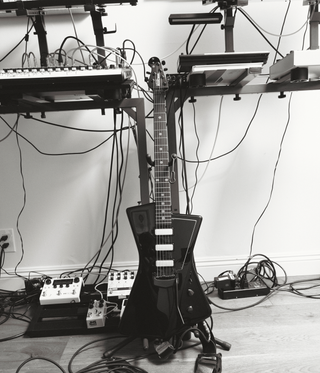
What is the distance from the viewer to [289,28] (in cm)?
168

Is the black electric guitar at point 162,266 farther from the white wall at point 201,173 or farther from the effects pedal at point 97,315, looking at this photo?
the white wall at point 201,173

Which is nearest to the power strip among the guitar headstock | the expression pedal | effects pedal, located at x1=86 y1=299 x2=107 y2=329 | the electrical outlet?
effects pedal, located at x1=86 y1=299 x2=107 y2=329

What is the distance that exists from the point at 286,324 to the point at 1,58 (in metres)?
1.75

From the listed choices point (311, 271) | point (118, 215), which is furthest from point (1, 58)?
point (311, 271)

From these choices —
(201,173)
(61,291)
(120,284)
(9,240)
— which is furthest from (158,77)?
(9,240)

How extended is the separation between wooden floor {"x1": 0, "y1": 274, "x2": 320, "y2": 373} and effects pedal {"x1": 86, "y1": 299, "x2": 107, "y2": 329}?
50mm

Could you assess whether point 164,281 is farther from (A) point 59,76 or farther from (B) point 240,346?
(A) point 59,76

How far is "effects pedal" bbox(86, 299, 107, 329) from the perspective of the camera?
4.49 ft

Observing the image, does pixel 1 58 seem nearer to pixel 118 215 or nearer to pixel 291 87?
pixel 118 215

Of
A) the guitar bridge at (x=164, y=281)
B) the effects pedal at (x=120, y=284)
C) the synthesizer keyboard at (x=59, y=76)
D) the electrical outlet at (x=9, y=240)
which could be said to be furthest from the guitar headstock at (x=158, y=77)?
the electrical outlet at (x=9, y=240)

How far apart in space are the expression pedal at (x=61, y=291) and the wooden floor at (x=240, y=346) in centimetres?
15

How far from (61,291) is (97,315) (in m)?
0.23

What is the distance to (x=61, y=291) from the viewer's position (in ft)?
4.95

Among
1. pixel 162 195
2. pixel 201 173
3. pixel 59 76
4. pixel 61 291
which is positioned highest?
pixel 59 76
